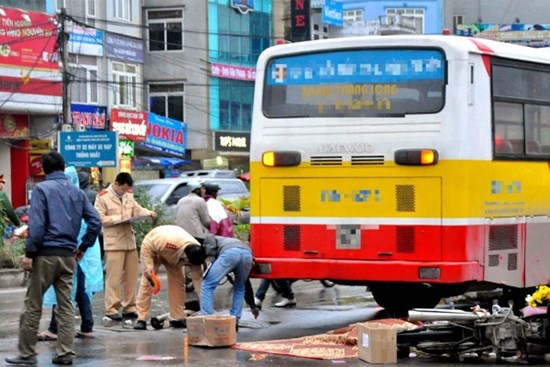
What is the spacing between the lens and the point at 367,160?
12594 mm

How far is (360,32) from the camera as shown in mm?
61750

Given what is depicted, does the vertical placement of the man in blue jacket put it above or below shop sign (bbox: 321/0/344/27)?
below

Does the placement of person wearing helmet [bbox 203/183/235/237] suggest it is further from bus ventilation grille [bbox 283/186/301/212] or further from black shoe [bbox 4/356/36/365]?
black shoe [bbox 4/356/36/365]

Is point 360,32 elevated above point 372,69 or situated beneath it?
elevated above

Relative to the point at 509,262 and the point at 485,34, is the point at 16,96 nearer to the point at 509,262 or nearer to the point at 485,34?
the point at 509,262

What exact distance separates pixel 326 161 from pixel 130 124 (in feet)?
103

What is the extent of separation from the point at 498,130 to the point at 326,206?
7.12 ft

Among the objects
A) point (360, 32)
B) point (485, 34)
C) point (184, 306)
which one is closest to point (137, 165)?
point (360, 32)

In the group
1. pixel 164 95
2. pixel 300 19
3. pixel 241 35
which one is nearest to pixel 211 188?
pixel 164 95

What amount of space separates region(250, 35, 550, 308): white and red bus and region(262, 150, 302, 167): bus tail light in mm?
14

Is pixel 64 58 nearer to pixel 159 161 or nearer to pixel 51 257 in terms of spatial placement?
pixel 159 161

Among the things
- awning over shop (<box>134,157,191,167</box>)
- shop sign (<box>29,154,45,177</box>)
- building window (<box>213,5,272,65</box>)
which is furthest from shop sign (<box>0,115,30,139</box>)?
building window (<box>213,5,272,65</box>)

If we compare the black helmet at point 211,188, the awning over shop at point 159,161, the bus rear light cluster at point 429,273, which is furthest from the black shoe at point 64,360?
the awning over shop at point 159,161

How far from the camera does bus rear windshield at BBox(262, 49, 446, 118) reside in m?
12.5
